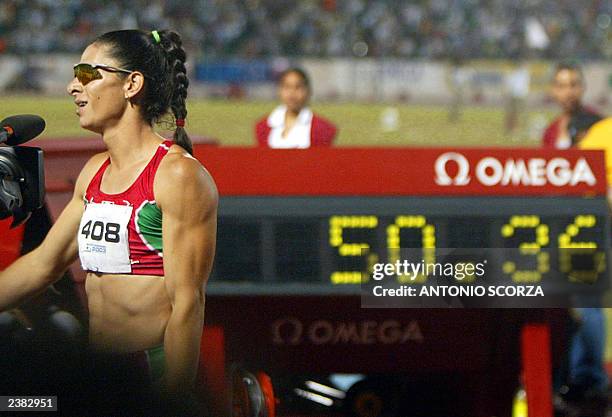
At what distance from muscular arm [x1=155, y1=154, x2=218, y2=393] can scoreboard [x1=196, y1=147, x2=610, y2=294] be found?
1140 mm

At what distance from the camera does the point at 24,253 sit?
387 centimetres

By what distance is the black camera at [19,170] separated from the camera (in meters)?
3.36

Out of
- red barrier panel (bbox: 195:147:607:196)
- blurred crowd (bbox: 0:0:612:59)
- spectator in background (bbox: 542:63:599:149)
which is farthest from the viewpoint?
blurred crowd (bbox: 0:0:612:59)

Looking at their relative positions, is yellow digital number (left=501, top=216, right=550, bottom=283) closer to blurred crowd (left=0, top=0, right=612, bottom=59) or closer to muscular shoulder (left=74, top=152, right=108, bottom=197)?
muscular shoulder (left=74, top=152, right=108, bottom=197)

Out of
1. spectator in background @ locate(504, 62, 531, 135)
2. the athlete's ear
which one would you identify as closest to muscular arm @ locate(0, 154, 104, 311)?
the athlete's ear

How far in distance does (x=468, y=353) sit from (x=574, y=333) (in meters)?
0.98

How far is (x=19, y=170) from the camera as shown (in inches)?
134

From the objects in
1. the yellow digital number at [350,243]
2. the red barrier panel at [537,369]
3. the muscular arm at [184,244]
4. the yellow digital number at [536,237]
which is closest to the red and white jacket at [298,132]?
the yellow digital number at [350,243]

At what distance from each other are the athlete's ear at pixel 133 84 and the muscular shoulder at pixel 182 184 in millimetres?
210

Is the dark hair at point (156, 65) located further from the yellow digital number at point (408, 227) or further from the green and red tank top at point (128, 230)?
the yellow digital number at point (408, 227)

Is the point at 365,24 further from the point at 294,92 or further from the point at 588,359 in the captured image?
the point at 588,359

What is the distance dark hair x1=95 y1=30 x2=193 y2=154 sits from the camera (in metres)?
3.37

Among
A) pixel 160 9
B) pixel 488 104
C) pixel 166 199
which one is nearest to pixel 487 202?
pixel 166 199

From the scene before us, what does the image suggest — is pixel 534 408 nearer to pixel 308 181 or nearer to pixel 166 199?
pixel 308 181
